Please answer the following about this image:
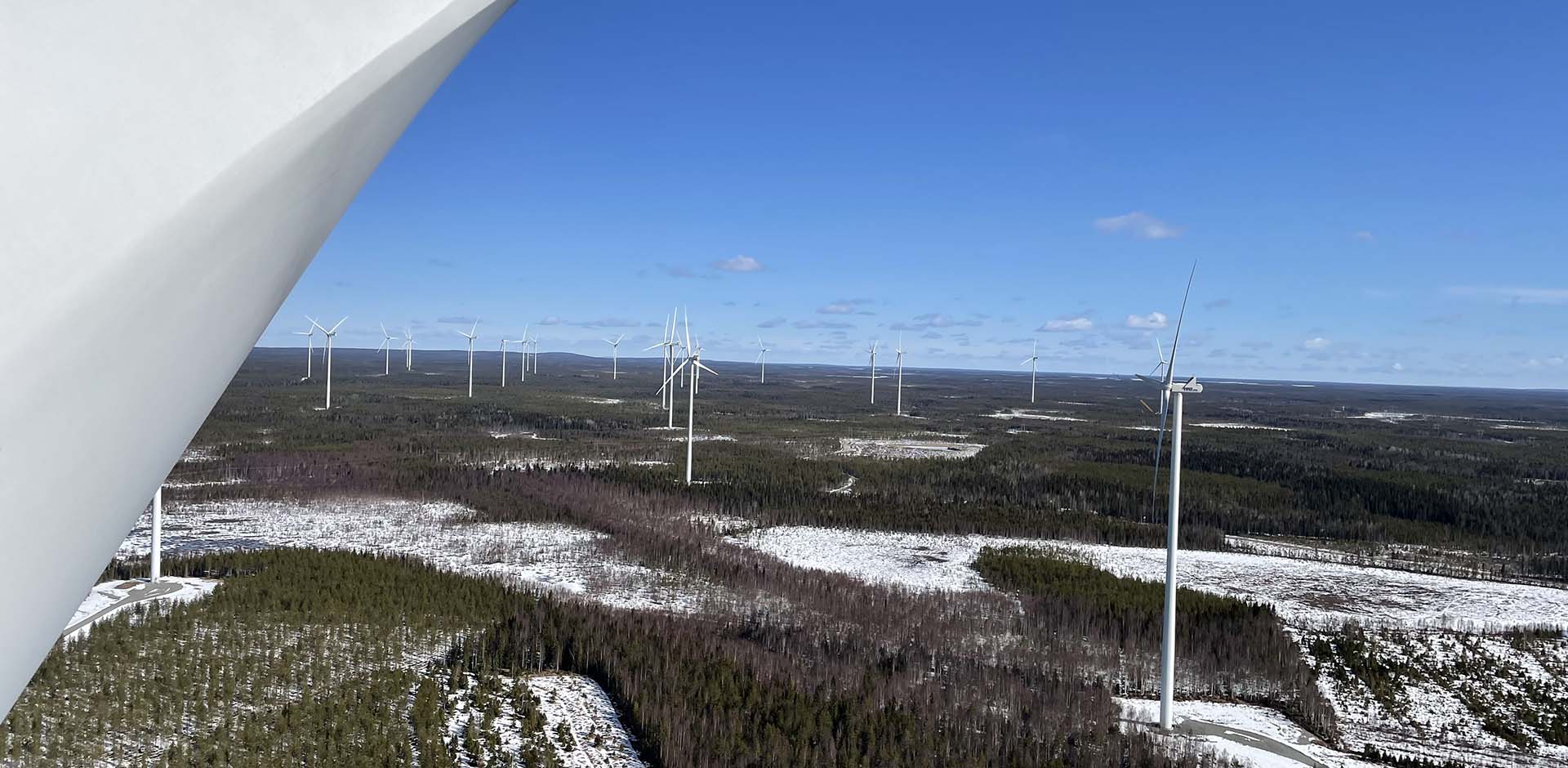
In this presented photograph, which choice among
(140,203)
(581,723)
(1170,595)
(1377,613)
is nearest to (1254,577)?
(1377,613)

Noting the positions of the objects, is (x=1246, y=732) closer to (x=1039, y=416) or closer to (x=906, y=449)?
(x=906, y=449)

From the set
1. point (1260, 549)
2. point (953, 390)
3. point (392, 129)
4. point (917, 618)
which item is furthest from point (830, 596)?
point (953, 390)

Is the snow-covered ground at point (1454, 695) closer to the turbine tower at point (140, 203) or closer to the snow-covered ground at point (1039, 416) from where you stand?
the turbine tower at point (140, 203)

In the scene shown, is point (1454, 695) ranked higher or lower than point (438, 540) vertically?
lower

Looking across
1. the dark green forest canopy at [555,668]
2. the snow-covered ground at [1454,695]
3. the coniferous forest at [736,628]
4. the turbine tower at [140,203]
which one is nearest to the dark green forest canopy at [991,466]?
the coniferous forest at [736,628]

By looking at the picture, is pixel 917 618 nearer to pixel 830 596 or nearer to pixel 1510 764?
pixel 830 596

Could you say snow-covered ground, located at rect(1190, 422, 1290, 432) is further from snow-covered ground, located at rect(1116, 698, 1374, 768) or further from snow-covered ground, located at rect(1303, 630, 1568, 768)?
snow-covered ground, located at rect(1116, 698, 1374, 768)
